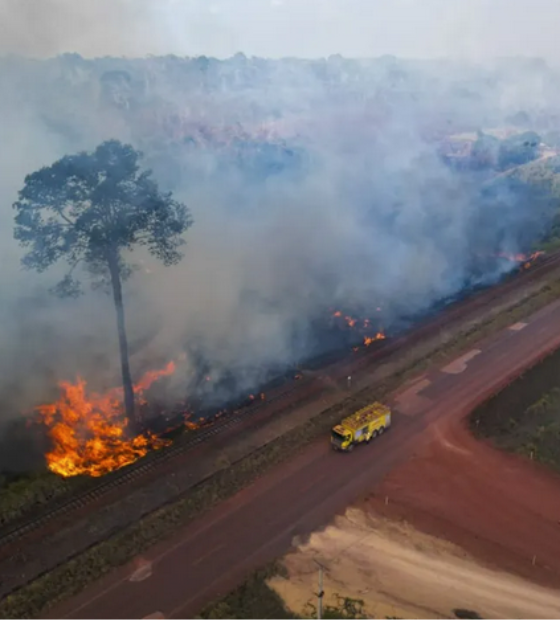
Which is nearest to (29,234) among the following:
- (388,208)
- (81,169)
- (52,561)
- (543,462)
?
(81,169)

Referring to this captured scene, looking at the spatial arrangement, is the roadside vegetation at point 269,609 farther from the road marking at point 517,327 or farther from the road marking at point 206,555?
the road marking at point 517,327

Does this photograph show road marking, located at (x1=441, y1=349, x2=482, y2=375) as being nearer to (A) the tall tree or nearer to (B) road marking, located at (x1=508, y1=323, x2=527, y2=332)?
(B) road marking, located at (x1=508, y1=323, x2=527, y2=332)

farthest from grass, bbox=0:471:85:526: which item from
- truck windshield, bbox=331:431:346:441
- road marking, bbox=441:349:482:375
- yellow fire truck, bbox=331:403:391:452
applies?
road marking, bbox=441:349:482:375

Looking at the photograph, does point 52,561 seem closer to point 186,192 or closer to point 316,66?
point 186,192

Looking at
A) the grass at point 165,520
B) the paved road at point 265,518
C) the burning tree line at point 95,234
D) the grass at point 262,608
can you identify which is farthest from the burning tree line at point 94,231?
the grass at point 262,608

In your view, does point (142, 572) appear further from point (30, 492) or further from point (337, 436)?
point (337, 436)
